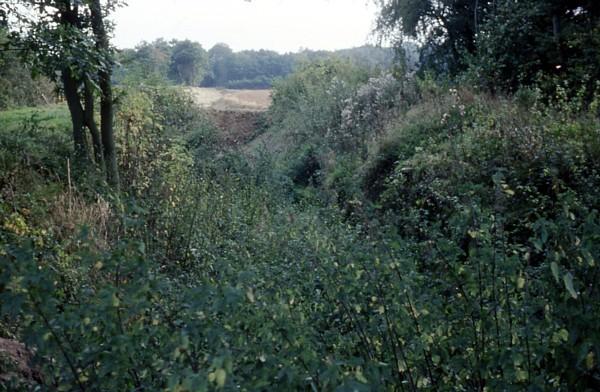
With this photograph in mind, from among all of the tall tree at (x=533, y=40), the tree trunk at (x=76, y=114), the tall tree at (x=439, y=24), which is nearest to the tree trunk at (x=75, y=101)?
the tree trunk at (x=76, y=114)

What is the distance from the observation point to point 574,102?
25.5ft

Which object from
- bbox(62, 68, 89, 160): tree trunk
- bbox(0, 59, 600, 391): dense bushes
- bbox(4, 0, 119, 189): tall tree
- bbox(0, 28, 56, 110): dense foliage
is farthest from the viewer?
bbox(0, 28, 56, 110): dense foliage

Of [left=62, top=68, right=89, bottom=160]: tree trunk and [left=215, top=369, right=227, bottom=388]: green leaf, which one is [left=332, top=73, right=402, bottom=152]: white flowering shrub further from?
[left=215, top=369, right=227, bottom=388]: green leaf

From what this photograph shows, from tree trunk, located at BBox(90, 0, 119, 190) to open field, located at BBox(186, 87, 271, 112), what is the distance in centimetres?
1473

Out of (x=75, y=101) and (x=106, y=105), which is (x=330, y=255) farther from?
(x=75, y=101)

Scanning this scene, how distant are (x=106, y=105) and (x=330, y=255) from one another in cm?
597

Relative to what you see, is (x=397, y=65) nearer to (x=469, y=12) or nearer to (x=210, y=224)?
(x=469, y=12)

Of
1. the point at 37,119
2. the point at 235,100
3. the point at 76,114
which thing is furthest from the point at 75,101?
the point at 235,100

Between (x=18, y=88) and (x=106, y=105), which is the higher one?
(x=18, y=88)

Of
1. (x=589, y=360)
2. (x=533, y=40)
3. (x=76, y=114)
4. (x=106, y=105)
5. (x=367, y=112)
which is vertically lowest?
(x=589, y=360)

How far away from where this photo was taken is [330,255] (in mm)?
3264

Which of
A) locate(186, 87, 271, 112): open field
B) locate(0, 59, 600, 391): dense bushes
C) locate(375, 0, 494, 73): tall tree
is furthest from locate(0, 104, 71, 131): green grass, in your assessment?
locate(186, 87, 271, 112): open field

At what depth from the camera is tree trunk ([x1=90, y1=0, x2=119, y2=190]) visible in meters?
7.86

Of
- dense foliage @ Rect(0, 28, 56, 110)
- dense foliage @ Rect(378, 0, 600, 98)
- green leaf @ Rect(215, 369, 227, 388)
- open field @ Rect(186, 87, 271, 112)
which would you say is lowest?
open field @ Rect(186, 87, 271, 112)
